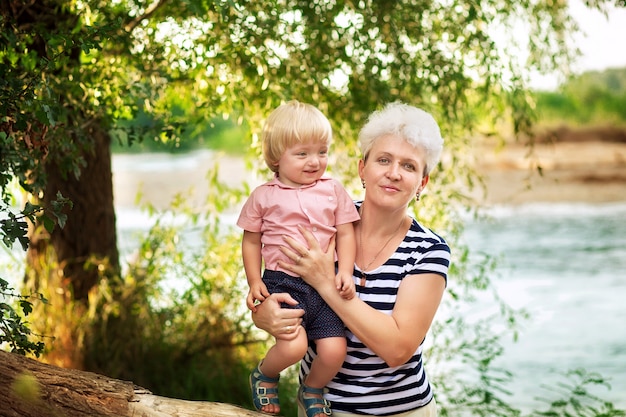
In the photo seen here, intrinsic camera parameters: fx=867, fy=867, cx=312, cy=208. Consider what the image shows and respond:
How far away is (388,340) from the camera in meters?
2.22

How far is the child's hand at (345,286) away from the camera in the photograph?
7.36 feet

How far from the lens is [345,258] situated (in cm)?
234

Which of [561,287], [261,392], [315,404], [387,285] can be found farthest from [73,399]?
[561,287]

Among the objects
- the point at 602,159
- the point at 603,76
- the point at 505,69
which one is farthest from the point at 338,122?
the point at 603,76

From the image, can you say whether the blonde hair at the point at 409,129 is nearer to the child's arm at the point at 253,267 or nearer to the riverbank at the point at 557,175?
the child's arm at the point at 253,267

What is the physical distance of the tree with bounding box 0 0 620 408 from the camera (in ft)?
9.43

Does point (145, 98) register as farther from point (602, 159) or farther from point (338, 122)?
point (602, 159)

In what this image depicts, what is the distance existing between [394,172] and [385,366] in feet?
1.70

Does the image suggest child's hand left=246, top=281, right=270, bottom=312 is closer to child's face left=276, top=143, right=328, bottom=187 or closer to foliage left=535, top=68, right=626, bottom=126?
child's face left=276, top=143, right=328, bottom=187

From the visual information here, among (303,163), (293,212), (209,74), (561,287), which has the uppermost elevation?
(209,74)

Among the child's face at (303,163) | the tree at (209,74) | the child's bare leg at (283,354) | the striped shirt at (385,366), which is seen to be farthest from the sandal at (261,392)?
the tree at (209,74)

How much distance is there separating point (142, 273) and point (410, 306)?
7.79 ft

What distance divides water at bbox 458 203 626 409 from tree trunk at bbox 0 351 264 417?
2.63 meters

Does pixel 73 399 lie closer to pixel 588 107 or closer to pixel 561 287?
pixel 561 287
